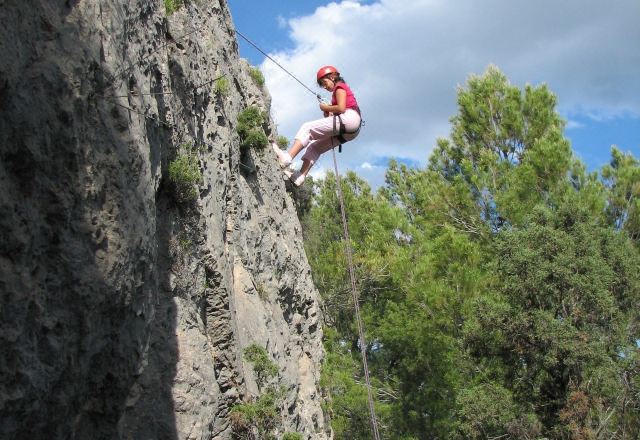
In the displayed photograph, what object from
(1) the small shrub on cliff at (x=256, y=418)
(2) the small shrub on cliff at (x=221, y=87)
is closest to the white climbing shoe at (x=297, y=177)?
(2) the small shrub on cliff at (x=221, y=87)

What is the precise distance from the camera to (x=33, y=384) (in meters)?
3.96

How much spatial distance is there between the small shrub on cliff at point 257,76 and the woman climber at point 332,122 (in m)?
3.35

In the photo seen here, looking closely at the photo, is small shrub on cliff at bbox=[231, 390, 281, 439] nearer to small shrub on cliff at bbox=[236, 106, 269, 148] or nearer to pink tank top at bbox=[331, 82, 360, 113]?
small shrub on cliff at bbox=[236, 106, 269, 148]

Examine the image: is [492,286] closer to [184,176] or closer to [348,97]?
[348,97]

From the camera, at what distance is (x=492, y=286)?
611 inches

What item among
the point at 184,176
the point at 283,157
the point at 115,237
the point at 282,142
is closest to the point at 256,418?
the point at 184,176

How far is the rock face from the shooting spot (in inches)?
157

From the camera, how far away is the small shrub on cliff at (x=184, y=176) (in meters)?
7.08

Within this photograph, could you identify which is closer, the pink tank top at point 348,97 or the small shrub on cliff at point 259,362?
the small shrub on cliff at point 259,362

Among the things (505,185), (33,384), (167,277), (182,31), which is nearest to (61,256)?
(33,384)

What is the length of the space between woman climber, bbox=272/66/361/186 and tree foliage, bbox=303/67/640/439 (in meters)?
4.51

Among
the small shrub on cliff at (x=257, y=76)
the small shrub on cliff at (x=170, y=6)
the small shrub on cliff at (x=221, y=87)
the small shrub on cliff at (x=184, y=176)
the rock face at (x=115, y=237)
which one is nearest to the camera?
the rock face at (x=115, y=237)

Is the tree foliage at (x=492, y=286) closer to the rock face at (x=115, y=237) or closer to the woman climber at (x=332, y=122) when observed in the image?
the woman climber at (x=332, y=122)

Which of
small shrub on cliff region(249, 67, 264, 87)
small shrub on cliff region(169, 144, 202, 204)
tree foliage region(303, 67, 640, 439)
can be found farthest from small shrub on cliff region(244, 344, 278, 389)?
small shrub on cliff region(249, 67, 264, 87)
